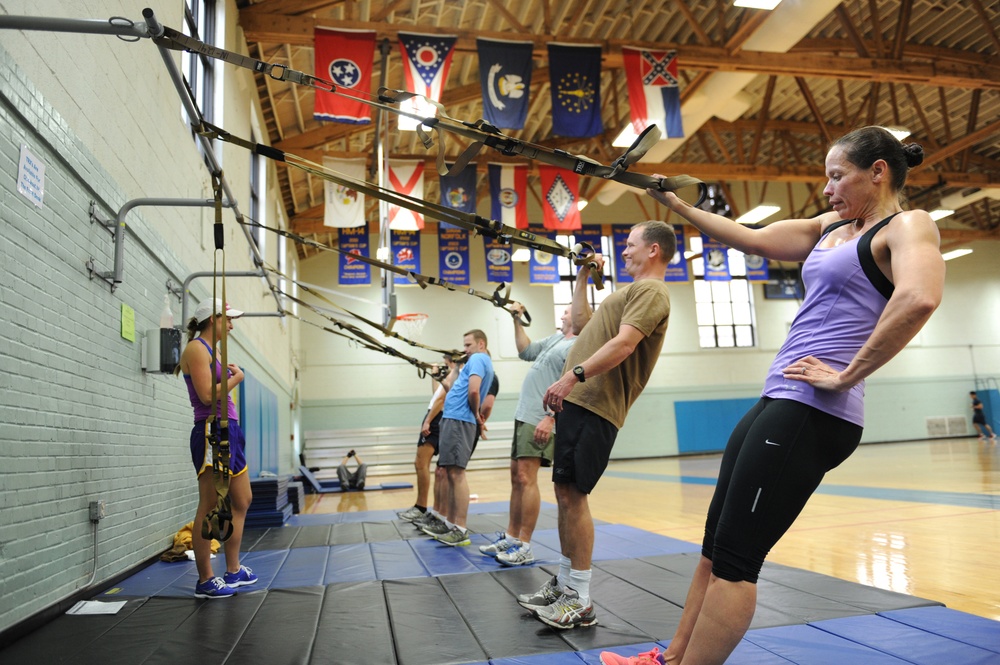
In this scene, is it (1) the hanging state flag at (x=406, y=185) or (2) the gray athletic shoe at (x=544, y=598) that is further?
(1) the hanging state flag at (x=406, y=185)

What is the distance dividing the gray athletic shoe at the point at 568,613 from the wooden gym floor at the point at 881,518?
1.59m

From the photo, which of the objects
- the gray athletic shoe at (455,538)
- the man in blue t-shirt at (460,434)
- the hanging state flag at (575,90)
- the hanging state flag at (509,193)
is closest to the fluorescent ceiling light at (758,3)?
the hanging state flag at (575,90)

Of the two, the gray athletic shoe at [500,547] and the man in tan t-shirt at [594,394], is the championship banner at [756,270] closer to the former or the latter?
the gray athletic shoe at [500,547]

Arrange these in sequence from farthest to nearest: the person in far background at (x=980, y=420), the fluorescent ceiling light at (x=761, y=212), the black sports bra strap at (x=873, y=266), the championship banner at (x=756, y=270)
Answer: the person in far background at (x=980, y=420)
the championship banner at (x=756, y=270)
the fluorescent ceiling light at (x=761, y=212)
the black sports bra strap at (x=873, y=266)

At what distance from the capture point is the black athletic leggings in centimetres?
167

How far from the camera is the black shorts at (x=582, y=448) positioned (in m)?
2.72

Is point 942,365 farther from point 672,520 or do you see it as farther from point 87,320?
point 87,320

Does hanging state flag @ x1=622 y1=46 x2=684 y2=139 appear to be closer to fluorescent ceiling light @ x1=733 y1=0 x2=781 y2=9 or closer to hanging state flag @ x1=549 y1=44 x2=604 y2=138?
hanging state flag @ x1=549 y1=44 x2=604 y2=138

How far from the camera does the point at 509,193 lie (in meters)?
12.0

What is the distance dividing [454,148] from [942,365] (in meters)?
17.0

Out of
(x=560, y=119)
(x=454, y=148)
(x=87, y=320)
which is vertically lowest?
(x=87, y=320)

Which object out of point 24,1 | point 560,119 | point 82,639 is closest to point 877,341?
point 82,639

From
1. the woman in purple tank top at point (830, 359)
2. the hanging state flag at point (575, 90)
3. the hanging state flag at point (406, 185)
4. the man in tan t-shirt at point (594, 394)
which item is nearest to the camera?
the woman in purple tank top at point (830, 359)

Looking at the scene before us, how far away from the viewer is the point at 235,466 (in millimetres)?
3598
